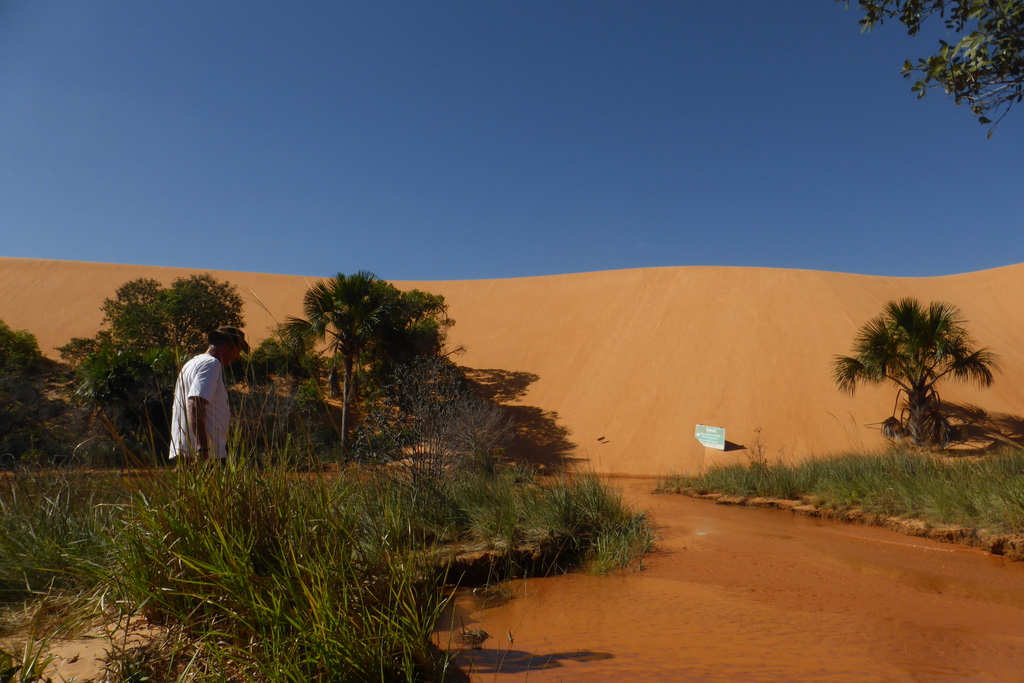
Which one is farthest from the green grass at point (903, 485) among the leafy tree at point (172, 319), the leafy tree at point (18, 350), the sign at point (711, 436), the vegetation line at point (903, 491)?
the leafy tree at point (18, 350)

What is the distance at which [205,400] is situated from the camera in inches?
117

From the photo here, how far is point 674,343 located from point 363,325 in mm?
14057

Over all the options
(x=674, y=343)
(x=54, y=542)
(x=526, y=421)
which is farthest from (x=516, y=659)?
(x=674, y=343)

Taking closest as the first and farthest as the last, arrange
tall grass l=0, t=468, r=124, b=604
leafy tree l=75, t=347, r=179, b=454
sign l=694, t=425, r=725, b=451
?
tall grass l=0, t=468, r=124, b=604 < leafy tree l=75, t=347, r=179, b=454 < sign l=694, t=425, r=725, b=451

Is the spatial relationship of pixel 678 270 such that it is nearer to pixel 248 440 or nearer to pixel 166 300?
pixel 166 300

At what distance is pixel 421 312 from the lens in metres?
19.9

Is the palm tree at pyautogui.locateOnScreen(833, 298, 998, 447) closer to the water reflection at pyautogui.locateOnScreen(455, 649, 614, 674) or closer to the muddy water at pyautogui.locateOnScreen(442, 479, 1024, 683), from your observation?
the muddy water at pyautogui.locateOnScreen(442, 479, 1024, 683)

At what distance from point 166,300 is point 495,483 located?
56.5 ft

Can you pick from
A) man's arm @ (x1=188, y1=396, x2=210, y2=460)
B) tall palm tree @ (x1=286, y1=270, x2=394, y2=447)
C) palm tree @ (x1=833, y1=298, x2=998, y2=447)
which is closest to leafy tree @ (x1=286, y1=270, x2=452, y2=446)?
tall palm tree @ (x1=286, y1=270, x2=394, y2=447)

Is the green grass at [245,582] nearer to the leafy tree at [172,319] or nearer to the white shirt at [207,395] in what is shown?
the white shirt at [207,395]

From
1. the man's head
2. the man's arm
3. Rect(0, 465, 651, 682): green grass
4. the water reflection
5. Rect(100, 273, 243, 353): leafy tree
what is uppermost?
Rect(100, 273, 243, 353): leafy tree

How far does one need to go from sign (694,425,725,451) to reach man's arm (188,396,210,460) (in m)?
17.3

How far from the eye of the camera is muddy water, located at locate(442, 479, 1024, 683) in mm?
3150

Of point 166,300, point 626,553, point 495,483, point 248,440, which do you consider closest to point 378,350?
point 166,300
